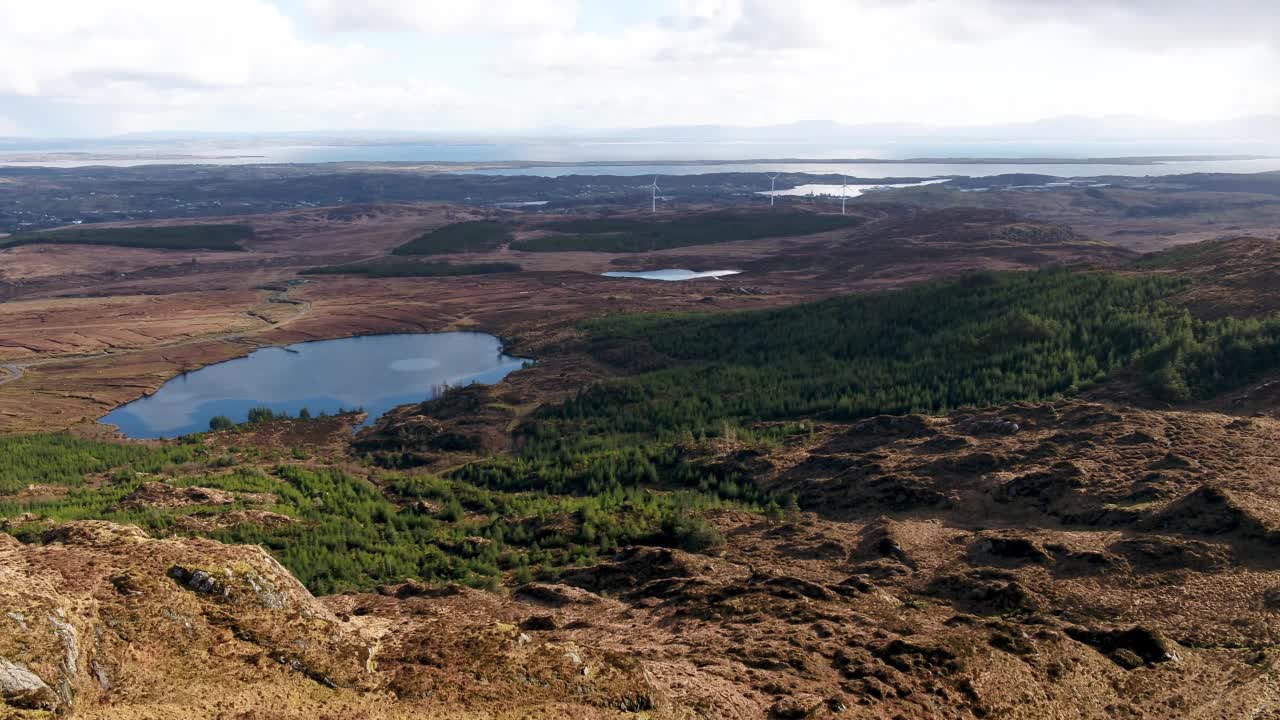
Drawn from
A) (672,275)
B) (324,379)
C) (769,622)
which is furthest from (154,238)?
(769,622)

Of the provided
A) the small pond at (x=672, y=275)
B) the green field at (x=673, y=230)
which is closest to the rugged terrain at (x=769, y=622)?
the small pond at (x=672, y=275)

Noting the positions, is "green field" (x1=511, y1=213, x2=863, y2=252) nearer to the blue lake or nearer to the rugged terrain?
the blue lake

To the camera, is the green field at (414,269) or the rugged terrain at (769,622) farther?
the green field at (414,269)

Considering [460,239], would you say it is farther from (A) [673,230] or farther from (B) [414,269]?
(A) [673,230]

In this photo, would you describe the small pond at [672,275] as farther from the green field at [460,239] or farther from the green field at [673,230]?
the green field at [460,239]

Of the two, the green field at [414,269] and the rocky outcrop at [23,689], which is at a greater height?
the rocky outcrop at [23,689]

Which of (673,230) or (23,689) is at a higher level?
(673,230)
